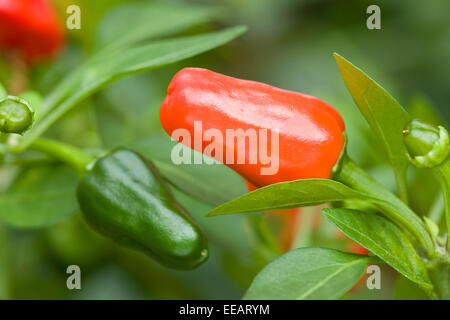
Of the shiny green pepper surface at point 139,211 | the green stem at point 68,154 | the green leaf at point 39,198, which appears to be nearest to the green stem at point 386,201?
the shiny green pepper surface at point 139,211

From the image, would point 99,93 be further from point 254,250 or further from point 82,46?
point 254,250

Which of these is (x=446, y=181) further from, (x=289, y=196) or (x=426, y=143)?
(x=289, y=196)

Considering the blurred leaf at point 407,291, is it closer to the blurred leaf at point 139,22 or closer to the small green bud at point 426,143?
the small green bud at point 426,143

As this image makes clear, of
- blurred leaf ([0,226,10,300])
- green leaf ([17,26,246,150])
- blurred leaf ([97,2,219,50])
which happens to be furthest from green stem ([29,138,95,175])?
blurred leaf ([0,226,10,300])

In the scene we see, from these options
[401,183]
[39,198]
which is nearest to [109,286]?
[39,198]


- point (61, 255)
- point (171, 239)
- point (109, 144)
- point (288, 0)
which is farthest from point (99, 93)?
point (288, 0)

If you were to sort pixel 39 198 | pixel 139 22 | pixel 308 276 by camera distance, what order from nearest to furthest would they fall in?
pixel 308 276
pixel 39 198
pixel 139 22

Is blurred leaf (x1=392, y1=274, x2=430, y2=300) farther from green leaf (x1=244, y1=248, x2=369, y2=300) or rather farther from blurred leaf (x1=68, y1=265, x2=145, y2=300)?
blurred leaf (x1=68, y1=265, x2=145, y2=300)
